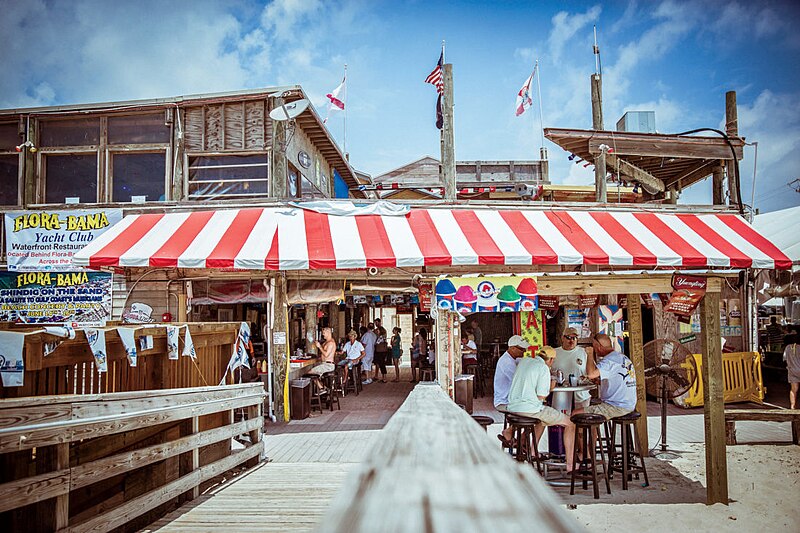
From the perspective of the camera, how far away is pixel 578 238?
10016 millimetres

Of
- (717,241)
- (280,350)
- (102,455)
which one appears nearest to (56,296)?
(280,350)

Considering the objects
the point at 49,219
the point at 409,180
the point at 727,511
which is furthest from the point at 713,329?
the point at 409,180

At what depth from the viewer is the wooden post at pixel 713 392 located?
6262mm

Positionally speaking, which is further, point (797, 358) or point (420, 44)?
point (420, 44)

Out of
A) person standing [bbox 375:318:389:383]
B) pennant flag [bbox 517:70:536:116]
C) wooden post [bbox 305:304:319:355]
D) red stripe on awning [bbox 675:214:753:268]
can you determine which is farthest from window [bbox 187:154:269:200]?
red stripe on awning [bbox 675:214:753:268]

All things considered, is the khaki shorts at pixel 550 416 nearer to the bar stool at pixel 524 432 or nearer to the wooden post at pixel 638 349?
the bar stool at pixel 524 432

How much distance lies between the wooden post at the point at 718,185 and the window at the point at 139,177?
1304 cm

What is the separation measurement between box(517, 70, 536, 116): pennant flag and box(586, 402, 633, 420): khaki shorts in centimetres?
805

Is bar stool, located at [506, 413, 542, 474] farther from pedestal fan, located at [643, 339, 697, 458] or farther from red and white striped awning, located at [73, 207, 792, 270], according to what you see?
red and white striped awning, located at [73, 207, 792, 270]

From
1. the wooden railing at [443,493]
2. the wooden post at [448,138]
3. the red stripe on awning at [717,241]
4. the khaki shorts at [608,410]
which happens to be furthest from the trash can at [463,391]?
the wooden railing at [443,493]

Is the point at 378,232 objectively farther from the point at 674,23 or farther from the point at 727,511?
the point at 674,23

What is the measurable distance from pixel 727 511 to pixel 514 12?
1263cm

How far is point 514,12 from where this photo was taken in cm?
1352

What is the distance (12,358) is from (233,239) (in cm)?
605
